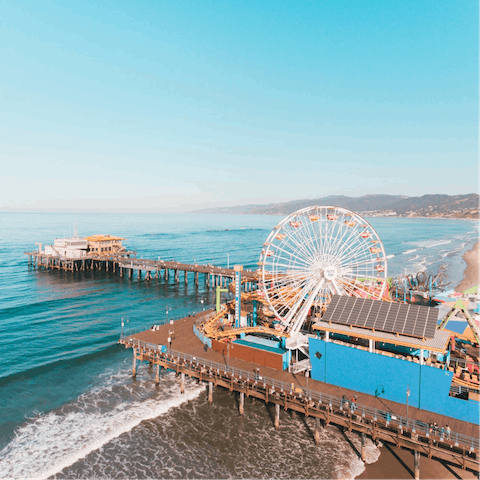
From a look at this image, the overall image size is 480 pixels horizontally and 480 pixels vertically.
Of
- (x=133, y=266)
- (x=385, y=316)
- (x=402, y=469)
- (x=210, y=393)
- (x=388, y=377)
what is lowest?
(x=402, y=469)

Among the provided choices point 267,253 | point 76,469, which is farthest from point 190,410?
point 267,253

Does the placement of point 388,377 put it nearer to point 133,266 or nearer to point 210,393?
point 210,393

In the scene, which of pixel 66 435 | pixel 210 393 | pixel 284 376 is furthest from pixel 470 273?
pixel 66 435

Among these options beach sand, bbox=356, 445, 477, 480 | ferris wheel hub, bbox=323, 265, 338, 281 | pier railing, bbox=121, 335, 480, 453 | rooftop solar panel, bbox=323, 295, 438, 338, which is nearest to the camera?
pier railing, bbox=121, 335, 480, 453

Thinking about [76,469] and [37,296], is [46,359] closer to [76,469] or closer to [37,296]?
[76,469]

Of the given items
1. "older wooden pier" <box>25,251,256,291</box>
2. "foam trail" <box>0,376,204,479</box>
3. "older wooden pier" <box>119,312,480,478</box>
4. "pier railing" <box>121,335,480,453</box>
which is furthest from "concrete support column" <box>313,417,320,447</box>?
"older wooden pier" <box>25,251,256,291</box>

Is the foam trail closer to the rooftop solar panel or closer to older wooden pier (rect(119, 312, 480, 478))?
older wooden pier (rect(119, 312, 480, 478))
